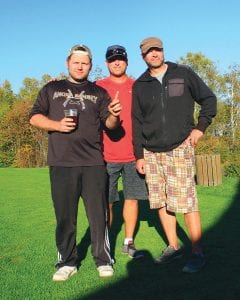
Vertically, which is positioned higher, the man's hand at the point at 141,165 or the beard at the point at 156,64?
the beard at the point at 156,64

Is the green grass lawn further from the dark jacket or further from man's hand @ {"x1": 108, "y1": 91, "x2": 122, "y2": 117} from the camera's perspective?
man's hand @ {"x1": 108, "y1": 91, "x2": 122, "y2": 117}

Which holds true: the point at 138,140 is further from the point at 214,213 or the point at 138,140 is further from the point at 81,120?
the point at 214,213

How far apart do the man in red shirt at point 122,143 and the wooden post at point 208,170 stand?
6.90m

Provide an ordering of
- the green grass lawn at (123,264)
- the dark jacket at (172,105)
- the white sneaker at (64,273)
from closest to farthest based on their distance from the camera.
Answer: the green grass lawn at (123,264), the white sneaker at (64,273), the dark jacket at (172,105)

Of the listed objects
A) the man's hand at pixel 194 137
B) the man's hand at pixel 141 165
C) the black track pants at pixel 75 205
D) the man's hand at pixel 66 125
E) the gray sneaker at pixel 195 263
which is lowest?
the gray sneaker at pixel 195 263

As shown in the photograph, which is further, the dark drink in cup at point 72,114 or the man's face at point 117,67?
the man's face at point 117,67

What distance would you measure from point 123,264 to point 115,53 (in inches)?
87.9

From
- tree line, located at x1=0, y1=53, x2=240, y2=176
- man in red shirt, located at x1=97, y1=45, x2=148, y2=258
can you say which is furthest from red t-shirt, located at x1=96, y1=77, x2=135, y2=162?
tree line, located at x1=0, y1=53, x2=240, y2=176

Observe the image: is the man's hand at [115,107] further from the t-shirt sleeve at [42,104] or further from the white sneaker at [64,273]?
the white sneaker at [64,273]

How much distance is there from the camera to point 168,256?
4.67 meters

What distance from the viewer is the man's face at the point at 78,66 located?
4188mm

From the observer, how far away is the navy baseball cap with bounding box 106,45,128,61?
16.1 feet

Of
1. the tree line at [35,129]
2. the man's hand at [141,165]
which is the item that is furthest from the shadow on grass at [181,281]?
the tree line at [35,129]

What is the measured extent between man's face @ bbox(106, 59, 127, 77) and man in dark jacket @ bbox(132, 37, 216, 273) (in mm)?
367
